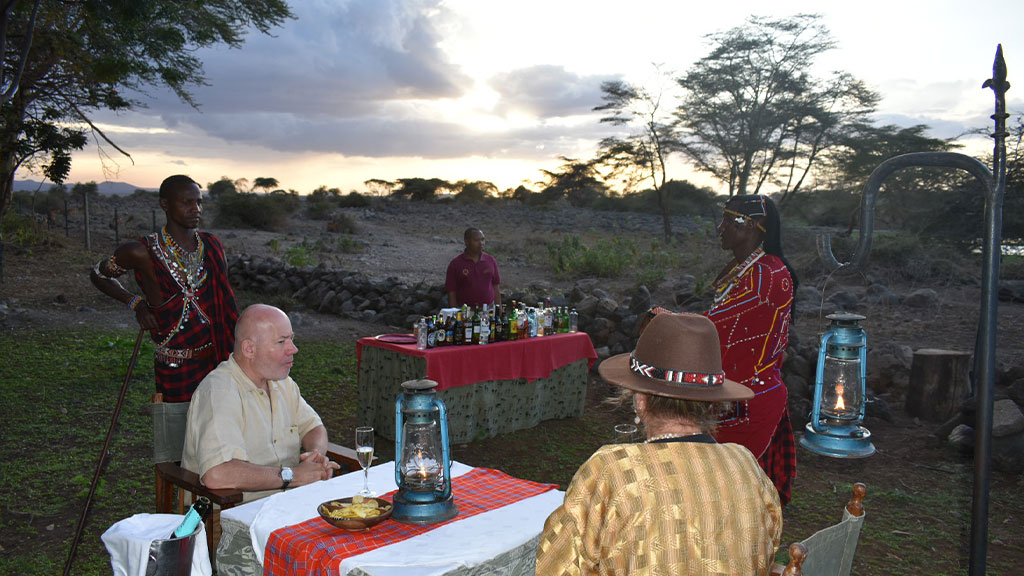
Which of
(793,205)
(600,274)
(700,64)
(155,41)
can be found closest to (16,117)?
(155,41)

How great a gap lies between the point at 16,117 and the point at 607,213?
2840cm

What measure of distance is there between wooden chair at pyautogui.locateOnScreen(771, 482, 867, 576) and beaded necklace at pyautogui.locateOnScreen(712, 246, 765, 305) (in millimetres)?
1658

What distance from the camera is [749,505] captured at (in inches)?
77.3

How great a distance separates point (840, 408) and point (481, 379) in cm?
470

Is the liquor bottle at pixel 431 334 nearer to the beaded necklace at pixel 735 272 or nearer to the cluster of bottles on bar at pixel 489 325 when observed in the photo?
the cluster of bottles on bar at pixel 489 325

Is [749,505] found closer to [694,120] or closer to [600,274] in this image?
[600,274]

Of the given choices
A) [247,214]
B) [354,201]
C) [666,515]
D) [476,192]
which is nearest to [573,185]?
[476,192]

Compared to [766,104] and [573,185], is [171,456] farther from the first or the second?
[573,185]

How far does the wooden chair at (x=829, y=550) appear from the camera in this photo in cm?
188

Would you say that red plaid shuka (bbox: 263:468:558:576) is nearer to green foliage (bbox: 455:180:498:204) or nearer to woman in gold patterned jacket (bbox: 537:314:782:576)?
woman in gold patterned jacket (bbox: 537:314:782:576)

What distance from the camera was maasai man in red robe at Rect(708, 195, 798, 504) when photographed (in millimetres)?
3660

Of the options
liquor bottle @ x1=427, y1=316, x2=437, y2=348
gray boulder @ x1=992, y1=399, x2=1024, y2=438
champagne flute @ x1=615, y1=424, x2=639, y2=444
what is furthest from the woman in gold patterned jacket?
gray boulder @ x1=992, y1=399, x2=1024, y2=438

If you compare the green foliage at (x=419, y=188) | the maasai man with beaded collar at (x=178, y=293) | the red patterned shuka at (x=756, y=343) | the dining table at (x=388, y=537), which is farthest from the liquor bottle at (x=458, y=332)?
the green foliage at (x=419, y=188)

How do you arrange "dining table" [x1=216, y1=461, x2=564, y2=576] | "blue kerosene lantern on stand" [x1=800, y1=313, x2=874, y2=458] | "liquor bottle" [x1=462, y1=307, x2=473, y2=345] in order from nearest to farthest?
"blue kerosene lantern on stand" [x1=800, y1=313, x2=874, y2=458] < "dining table" [x1=216, y1=461, x2=564, y2=576] < "liquor bottle" [x1=462, y1=307, x2=473, y2=345]
